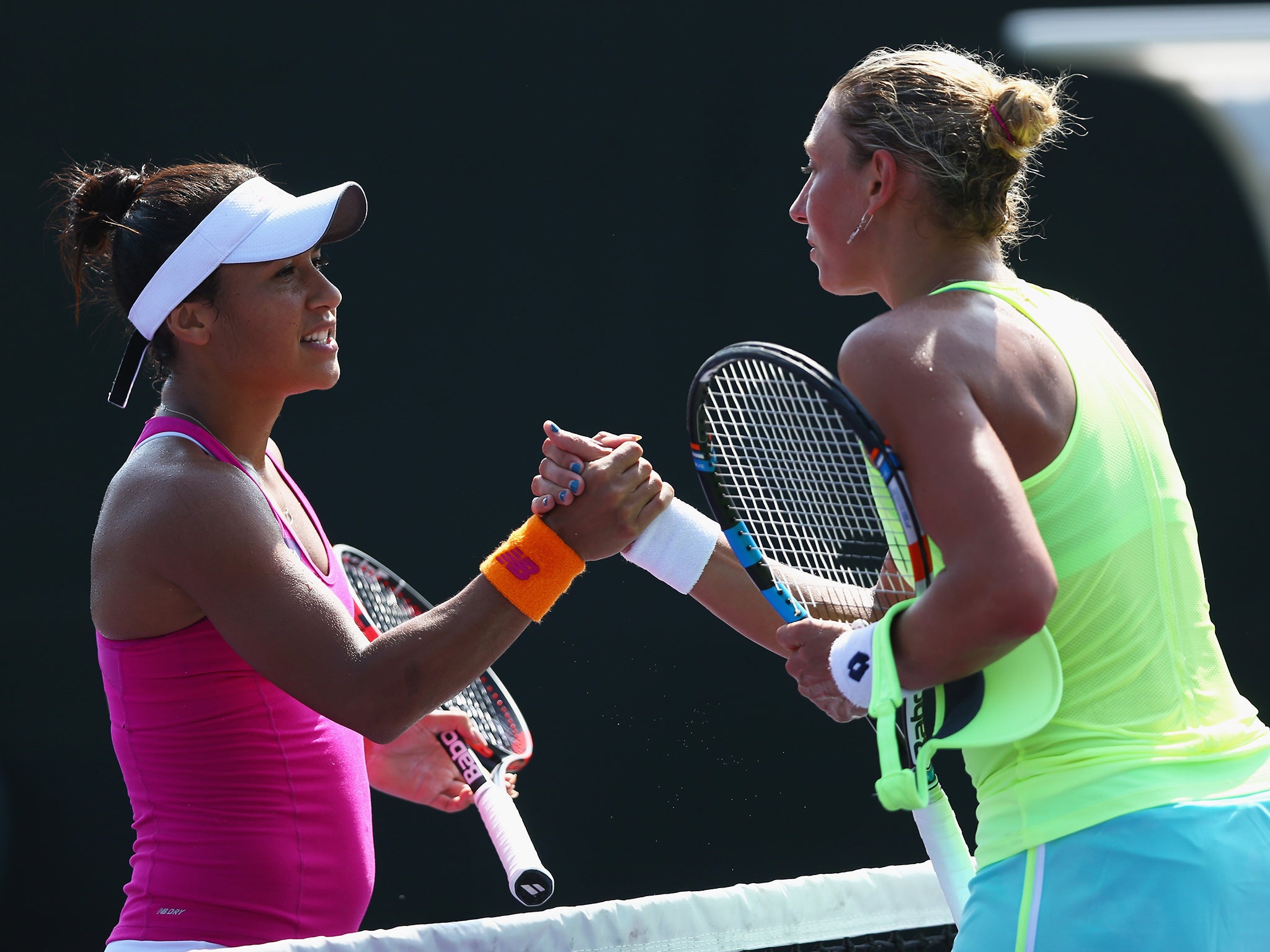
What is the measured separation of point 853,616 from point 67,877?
2060 mm

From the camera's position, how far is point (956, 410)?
1074mm

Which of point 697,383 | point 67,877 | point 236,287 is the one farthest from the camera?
point 67,877

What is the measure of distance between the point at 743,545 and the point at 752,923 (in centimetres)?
58

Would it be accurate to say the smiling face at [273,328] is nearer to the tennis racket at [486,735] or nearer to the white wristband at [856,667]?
the tennis racket at [486,735]

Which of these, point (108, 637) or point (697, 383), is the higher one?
point (697, 383)

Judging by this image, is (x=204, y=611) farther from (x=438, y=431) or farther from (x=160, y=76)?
(x=160, y=76)

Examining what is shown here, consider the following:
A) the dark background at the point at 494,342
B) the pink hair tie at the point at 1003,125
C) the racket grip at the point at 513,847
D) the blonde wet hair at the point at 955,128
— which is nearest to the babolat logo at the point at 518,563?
the racket grip at the point at 513,847

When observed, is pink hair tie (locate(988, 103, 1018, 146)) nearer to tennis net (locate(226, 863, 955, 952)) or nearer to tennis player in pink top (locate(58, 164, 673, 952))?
tennis player in pink top (locate(58, 164, 673, 952))

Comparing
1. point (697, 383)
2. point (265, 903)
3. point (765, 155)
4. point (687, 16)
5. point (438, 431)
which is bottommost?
point (265, 903)

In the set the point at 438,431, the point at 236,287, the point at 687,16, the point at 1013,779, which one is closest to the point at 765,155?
the point at 687,16

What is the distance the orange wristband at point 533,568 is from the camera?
160cm

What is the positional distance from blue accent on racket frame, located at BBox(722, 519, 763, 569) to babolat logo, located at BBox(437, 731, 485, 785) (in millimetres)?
672

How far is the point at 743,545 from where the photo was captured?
4.79ft

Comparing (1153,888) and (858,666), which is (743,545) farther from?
(1153,888)
